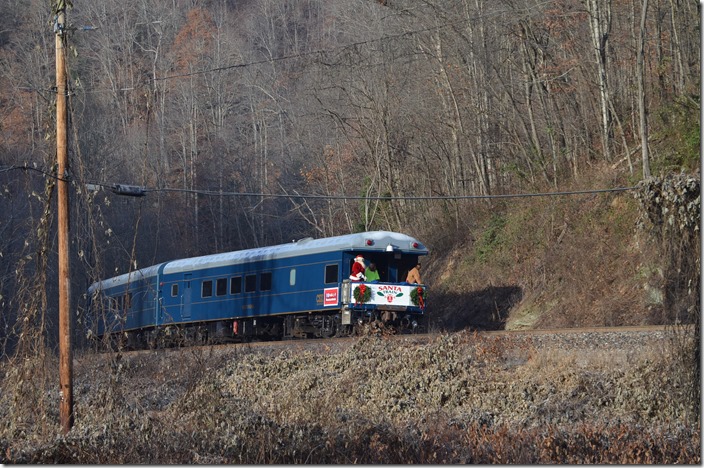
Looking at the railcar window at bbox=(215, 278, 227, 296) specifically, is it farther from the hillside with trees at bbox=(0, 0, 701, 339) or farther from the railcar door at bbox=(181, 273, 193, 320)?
the hillside with trees at bbox=(0, 0, 701, 339)

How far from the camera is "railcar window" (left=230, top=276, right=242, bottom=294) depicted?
2825 centimetres

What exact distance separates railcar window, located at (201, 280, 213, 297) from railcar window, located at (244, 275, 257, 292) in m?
1.70

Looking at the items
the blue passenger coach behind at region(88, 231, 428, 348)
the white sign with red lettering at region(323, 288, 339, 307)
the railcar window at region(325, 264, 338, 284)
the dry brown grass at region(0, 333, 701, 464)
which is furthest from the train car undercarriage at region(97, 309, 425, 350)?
the dry brown grass at region(0, 333, 701, 464)

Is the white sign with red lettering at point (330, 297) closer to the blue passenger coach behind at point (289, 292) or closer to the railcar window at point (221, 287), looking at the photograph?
the blue passenger coach behind at point (289, 292)

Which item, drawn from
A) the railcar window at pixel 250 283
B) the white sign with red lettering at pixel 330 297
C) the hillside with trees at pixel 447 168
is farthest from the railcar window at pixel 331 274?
the railcar window at pixel 250 283

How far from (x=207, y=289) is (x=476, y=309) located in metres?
8.20

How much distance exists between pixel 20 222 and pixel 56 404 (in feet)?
78.5

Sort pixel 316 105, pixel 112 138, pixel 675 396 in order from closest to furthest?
pixel 675 396 → pixel 316 105 → pixel 112 138

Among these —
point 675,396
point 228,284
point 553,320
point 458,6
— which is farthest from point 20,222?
point 675,396

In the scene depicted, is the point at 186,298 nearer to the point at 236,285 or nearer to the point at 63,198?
the point at 236,285

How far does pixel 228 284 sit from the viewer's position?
28828 mm

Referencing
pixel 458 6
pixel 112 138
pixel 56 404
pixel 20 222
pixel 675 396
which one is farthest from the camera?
pixel 112 138

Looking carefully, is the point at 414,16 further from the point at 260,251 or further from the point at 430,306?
the point at 260,251

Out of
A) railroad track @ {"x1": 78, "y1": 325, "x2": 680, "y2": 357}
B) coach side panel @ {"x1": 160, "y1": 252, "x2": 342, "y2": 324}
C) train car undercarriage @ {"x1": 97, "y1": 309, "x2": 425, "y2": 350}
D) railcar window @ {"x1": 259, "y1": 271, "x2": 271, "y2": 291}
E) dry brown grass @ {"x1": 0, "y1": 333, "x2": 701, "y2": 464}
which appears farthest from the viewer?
railcar window @ {"x1": 259, "y1": 271, "x2": 271, "y2": 291}
